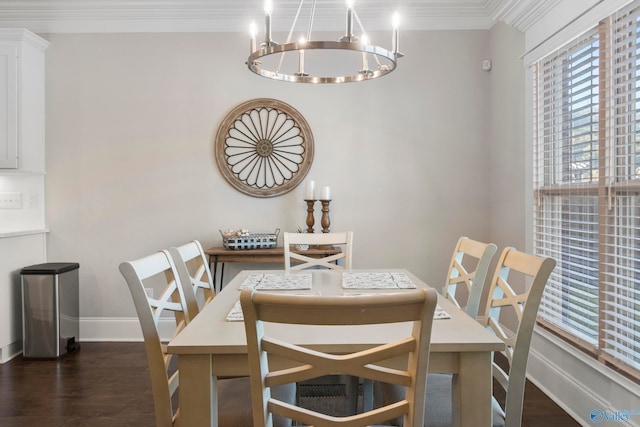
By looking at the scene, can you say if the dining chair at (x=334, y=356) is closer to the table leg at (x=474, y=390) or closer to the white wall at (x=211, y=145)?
the table leg at (x=474, y=390)

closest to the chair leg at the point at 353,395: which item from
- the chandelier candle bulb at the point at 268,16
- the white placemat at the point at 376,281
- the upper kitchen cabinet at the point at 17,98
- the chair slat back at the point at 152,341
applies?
the white placemat at the point at 376,281

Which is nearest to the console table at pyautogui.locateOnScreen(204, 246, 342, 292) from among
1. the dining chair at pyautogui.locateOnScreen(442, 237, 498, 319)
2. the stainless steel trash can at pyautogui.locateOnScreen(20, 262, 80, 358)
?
the stainless steel trash can at pyautogui.locateOnScreen(20, 262, 80, 358)

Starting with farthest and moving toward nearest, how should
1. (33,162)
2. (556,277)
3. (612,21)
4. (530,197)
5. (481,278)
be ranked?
(33,162), (530,197), (556,277), (612,21), (481,278)

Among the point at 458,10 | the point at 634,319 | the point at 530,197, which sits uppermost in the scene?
the point at 458,10

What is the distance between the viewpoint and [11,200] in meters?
3.63

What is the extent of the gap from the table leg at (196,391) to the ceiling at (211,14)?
3141 mm

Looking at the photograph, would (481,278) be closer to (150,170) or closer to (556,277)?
(556,277)

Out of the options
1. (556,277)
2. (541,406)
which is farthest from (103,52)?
(541,406)

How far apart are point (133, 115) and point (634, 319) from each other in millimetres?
3598

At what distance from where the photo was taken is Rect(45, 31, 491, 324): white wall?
3.82 metres

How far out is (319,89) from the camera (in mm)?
3816

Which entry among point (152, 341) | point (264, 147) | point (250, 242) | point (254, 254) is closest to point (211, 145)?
point (264, 147)

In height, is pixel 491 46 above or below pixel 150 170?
above

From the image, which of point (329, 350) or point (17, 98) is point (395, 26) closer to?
point (329, 350)
